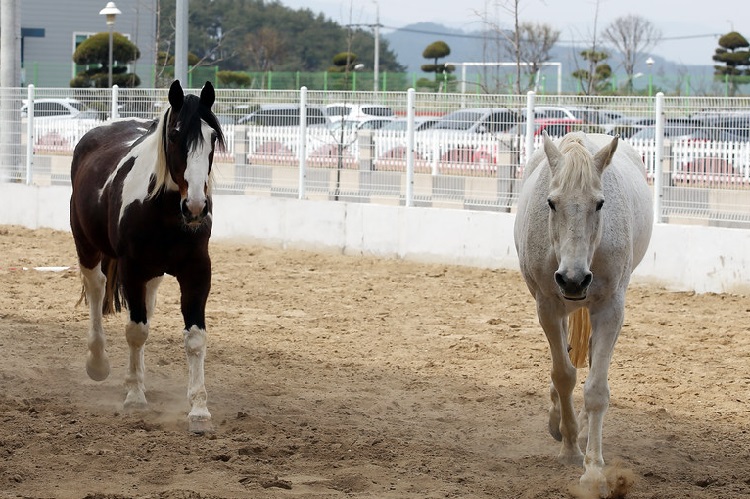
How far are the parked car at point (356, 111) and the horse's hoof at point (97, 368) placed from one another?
8.26m

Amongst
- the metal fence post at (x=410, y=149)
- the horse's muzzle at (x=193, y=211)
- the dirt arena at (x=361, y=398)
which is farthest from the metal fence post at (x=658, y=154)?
the horse's muzzle at (x=193, y=211)

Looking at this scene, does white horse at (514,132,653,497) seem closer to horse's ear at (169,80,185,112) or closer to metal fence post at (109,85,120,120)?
horse's ear at (169,80,185,112)

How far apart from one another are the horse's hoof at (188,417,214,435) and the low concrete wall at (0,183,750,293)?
707 centimetres

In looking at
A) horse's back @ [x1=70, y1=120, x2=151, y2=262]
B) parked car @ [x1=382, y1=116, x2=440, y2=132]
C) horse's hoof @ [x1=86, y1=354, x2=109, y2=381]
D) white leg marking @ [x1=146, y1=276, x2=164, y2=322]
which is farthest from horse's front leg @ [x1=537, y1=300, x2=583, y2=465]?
parked car @ [x1=382, y1=116, x2=440, y2=132]

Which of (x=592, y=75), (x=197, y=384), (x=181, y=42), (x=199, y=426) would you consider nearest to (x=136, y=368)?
(x=197, y=384)

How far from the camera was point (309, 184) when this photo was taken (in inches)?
621

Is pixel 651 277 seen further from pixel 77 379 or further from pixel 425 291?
pixel 77 379

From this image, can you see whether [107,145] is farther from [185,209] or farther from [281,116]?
[281,116]

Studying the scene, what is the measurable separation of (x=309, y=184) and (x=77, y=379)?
8.34m

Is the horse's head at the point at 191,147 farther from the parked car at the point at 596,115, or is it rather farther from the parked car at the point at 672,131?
A: the parked car at the point at 596,115

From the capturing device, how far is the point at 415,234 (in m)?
14.3

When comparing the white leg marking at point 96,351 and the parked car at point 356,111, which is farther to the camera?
the parked car at point 356,111

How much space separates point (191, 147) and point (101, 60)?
32574mm

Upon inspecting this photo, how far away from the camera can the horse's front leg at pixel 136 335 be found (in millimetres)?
6836
